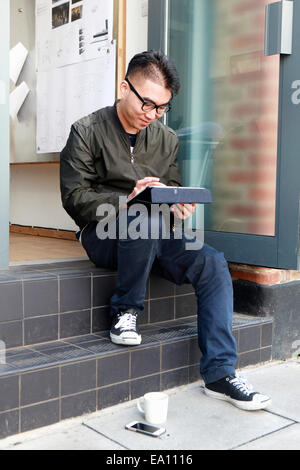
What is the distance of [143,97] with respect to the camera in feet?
6.43

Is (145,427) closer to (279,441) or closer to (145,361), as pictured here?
(145,361)

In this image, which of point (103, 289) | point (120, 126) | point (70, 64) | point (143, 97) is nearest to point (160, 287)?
point (103, 289)

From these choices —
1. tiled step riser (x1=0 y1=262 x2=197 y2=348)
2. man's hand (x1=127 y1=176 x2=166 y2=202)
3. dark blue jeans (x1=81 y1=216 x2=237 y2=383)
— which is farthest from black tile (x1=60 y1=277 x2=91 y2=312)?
man's hand (x1=127 y1=176 x2=166 y2=202)

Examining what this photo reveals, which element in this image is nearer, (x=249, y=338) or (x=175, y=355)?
(x=175, y=355)

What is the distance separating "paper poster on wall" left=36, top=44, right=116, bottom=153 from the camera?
288 centimetres

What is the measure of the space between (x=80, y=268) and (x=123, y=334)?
0.38 m

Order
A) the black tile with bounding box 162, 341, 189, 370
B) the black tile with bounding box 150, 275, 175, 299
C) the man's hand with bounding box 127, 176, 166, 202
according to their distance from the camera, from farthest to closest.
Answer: the black tile with bounding box 150, 275, 175, 299 < the black tile with bounding box 162, 341, 189, 370 < the man's hand with bounding box 127, 176, 166, 202

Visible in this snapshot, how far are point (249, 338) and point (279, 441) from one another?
72cm

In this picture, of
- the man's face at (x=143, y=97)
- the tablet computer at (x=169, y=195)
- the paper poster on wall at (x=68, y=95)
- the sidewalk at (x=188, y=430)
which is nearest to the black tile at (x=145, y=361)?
the sidewalk at (x=188, y=430)

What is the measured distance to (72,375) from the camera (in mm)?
1742

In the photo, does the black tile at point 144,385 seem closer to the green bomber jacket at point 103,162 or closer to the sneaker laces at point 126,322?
the sneaker laces at point 126,322

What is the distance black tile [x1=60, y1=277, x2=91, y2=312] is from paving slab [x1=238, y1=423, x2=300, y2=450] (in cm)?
79

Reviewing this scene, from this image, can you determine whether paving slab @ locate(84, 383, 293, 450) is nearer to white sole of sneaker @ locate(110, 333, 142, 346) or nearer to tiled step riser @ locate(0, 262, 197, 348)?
white sole of sneaker @ locate(110, 333, 142, 346)
